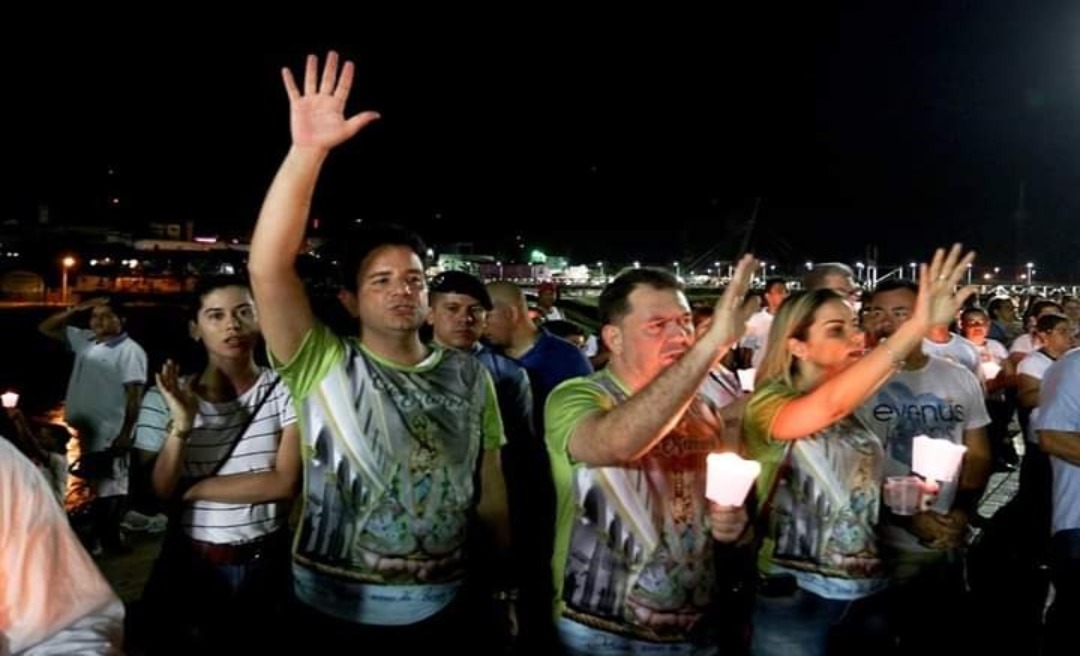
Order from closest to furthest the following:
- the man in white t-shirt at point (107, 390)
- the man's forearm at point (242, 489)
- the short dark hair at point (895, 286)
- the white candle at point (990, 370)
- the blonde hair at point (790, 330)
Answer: the man's forearm at point (242, 489) < the blonde hair at point (790, 330) < the short dark hair at point (895, 286) < the man in white t-shirt at point (107, 390) < the white candle at point (990, 370)

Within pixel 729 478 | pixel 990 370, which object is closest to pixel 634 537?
pixel 729 478

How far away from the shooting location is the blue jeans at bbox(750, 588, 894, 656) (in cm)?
354

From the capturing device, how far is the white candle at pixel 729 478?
2.64 meters

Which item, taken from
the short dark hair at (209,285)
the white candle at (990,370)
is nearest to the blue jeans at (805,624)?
the short dark hair at (209,285)

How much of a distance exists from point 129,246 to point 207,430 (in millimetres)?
53456

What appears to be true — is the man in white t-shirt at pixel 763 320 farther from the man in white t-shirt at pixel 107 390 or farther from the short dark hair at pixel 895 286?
the man in white t-shirt at pixel 107 390

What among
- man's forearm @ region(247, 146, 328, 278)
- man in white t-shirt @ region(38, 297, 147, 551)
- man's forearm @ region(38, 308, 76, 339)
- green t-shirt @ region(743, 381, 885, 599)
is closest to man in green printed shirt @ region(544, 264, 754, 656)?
green t-shirt @ region(743, 381, 885, 599)

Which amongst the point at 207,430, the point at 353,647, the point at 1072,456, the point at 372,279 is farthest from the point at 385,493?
the point at 1072,456

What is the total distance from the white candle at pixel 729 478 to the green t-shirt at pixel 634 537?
0.29m

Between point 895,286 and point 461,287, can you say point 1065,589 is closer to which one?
point 895,286

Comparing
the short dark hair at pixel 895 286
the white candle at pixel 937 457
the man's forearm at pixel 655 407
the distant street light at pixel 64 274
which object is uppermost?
the short dark hair at pixel 895 286

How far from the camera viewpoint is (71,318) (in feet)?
28.3

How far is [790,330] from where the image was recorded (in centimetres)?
376

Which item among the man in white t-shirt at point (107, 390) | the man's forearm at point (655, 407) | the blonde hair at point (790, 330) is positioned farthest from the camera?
the man in white t-shirt at point (107, 390)
